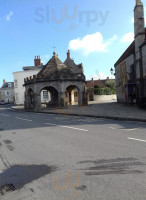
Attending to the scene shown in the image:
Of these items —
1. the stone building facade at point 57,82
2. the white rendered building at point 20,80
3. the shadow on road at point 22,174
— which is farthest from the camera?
the white rendered building at point 20,80

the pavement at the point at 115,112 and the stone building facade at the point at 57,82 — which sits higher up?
the stone building facade at the point at 57,82

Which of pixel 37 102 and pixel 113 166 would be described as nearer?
pixel 113 166

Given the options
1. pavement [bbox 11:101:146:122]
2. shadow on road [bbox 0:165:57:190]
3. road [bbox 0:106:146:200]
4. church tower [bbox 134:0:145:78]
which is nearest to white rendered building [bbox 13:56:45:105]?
pavement [bbox 11:101:146:122]

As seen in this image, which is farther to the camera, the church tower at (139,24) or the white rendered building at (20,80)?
the white rendered building at (20,80)

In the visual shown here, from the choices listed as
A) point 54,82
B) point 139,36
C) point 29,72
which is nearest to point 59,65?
point 54,82

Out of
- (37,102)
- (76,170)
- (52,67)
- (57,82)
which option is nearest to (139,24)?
(57,82)

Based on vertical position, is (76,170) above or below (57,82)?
below

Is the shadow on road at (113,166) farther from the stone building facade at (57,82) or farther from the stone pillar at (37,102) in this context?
the stone pillar at (37,102)

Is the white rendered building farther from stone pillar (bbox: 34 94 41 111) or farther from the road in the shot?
the road

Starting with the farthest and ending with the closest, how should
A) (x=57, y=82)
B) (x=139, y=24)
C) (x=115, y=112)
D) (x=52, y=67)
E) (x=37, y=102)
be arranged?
(x=52, y=67) < (x=37, y=102) < (x=57, y=82) < (x=139, y=24) < (x=115, y=112)

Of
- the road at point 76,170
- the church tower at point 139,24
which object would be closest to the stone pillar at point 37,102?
the church tower at point 139,24

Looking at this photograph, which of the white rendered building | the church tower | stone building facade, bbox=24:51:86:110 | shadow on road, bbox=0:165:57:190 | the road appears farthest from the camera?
the white rendered building

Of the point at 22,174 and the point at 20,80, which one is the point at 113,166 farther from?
the point at 20,80

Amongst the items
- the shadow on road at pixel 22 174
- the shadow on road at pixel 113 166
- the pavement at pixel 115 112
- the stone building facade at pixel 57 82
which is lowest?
the shadow on road at pixel 22 174
